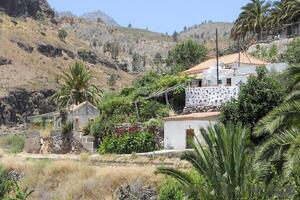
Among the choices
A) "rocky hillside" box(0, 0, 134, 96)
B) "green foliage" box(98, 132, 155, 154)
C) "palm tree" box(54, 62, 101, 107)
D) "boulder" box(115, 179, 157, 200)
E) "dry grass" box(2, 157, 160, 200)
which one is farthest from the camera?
"rocky hillside" box(0, 0, 134, 96)

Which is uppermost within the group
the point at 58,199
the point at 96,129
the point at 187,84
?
the point at 187,84

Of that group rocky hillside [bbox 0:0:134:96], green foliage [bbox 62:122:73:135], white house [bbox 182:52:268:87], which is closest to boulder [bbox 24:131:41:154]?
green foliage [bbox 62:122:73:135]

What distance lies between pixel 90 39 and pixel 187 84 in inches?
5229

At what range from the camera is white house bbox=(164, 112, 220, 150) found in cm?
3638

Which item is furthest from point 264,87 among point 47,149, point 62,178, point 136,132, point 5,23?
point 5,23

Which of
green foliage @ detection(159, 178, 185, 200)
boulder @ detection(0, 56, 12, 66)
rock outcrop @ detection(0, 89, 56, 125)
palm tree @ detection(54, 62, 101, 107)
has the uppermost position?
boulder @ detection(0, 56, 12, 66)

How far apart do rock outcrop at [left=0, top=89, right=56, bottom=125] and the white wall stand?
62.3 metres

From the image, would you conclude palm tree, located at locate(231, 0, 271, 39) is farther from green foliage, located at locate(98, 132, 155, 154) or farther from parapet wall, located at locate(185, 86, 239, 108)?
green foliage, located at locate(98, 132, 155, 154)

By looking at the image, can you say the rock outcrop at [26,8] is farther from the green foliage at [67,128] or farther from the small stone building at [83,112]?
the green foliage at [67,128]

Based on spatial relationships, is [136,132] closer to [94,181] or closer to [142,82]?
[94,181]

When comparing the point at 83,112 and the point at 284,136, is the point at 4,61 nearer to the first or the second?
the point at 83,112

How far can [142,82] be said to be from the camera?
53.0 m

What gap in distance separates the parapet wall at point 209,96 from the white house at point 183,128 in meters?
3.40

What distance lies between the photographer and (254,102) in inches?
1310
